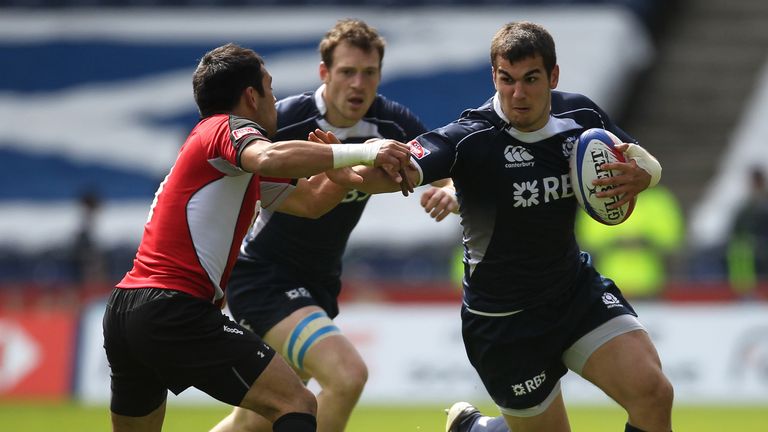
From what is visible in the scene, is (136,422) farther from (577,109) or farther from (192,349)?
(577,109)

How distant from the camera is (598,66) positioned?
2155 cm

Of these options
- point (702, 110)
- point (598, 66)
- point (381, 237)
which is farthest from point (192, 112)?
point (702, 110)

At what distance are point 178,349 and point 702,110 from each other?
17.8 m

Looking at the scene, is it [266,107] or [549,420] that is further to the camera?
[549,420]

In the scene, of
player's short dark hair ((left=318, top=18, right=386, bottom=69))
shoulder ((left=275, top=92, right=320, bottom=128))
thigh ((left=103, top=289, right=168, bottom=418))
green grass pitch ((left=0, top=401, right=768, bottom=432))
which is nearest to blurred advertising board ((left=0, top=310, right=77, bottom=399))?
green grass pitch ((left=0, top=401, right=768, bottom=432))

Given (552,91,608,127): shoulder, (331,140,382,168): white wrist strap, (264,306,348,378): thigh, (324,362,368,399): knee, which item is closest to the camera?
(331,140,382,168): white wrist strap

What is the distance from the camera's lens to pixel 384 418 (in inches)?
477

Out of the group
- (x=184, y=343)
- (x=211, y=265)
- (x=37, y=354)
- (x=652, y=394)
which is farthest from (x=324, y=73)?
(x=37, y=354)

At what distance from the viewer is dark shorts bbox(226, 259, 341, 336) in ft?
24.3

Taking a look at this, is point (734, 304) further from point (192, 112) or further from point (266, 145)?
point (192, 112)

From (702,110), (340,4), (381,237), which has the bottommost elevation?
(381,237)

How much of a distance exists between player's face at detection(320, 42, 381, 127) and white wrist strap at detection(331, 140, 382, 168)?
1.84m

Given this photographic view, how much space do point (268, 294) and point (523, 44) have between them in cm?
239

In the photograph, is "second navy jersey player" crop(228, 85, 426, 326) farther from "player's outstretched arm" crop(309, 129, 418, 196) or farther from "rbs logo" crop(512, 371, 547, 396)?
"rbs logo" crop(512, 371, 547, 396)
